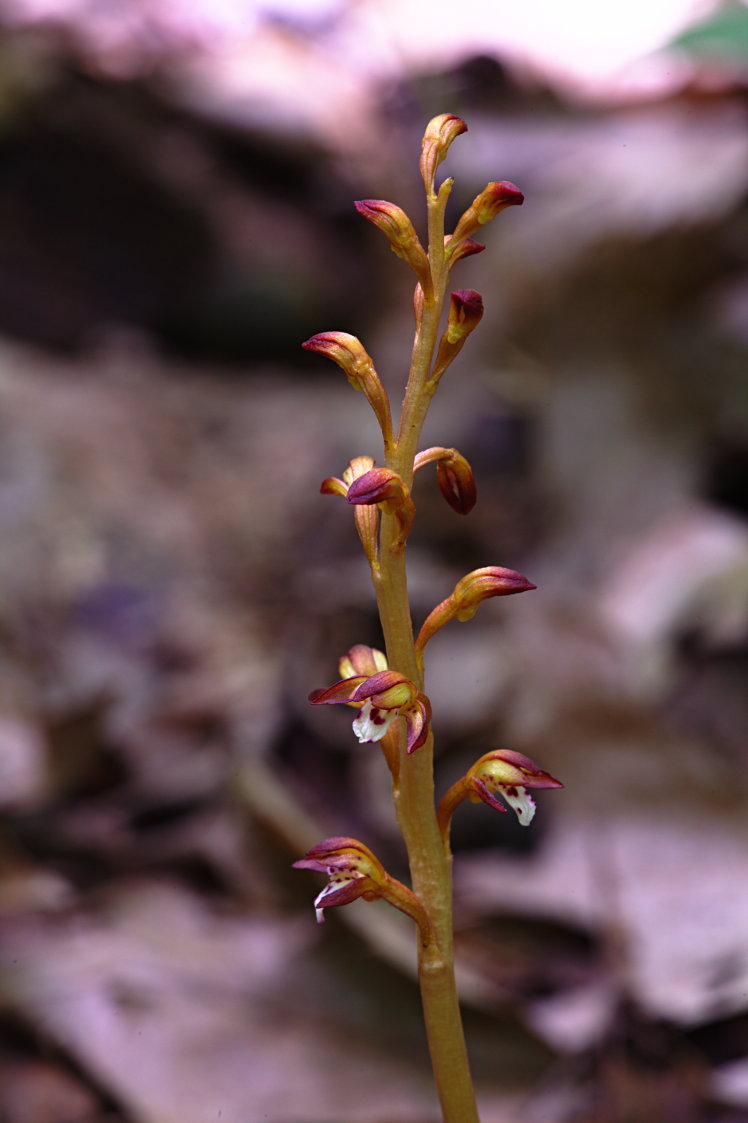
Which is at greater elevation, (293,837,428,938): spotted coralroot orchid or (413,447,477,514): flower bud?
(413,447,477,514): flower bud

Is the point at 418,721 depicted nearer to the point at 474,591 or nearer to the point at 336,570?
the point at 474,591

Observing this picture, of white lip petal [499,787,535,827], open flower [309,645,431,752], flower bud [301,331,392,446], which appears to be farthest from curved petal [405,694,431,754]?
flower bud [301,331,392,446]

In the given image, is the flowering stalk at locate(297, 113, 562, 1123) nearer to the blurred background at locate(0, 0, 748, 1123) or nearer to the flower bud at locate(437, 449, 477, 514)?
the flower bud at locate(437, 449, 477, 514)

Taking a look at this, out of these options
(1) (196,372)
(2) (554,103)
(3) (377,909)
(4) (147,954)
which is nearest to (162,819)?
(4) (147,954)

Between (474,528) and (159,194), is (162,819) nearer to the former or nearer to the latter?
(474,528)

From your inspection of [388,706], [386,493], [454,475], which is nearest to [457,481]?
[454,475]
